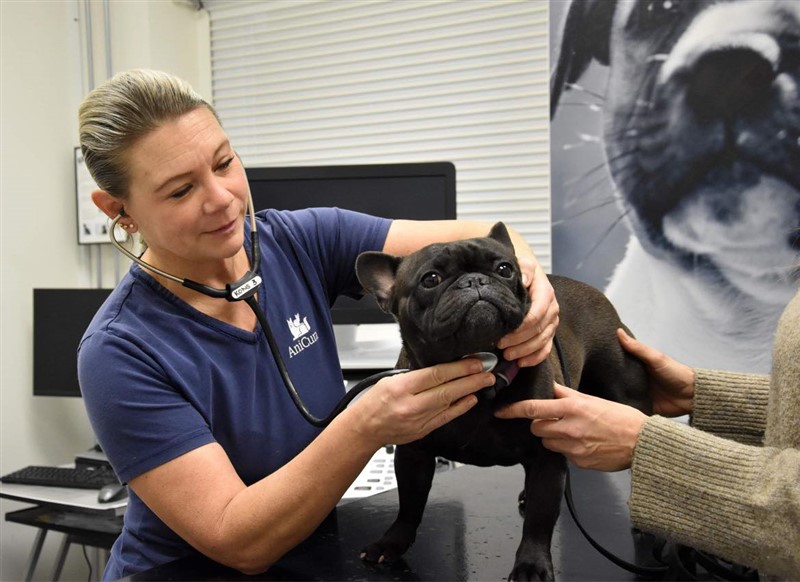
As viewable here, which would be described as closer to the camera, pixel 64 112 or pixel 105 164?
pixel 105 164

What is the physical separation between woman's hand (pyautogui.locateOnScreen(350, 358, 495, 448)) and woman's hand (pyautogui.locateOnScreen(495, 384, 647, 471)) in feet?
0.25

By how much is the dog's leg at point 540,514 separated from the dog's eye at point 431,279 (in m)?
0.26

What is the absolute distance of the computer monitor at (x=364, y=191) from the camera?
227 cm

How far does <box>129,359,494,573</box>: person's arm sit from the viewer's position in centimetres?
91

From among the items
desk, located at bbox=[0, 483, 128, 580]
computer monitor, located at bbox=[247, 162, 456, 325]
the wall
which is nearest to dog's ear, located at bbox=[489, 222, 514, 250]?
computer monitor, located at bbox=[247, 162, 456, 325]

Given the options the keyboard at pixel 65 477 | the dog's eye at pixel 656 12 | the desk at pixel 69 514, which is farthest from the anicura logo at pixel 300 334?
the dog's eye at pixel 656 12

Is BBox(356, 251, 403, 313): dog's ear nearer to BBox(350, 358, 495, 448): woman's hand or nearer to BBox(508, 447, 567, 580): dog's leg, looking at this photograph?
BBox(350, 358, 495, 448): woman's hand

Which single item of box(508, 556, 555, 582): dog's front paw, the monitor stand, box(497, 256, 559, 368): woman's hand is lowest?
the monitor stand

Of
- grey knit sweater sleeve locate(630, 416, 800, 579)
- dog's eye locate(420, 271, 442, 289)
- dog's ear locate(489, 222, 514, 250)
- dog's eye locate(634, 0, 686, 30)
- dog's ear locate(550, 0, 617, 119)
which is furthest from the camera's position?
dog's ear locate(550, 0, 617, 119)

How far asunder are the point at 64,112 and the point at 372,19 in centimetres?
125

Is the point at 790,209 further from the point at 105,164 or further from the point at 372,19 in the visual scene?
the point at 105,164

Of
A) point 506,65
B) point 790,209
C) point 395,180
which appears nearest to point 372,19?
point 506,65

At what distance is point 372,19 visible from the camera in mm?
2979

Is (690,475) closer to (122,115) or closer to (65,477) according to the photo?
(122,115)
